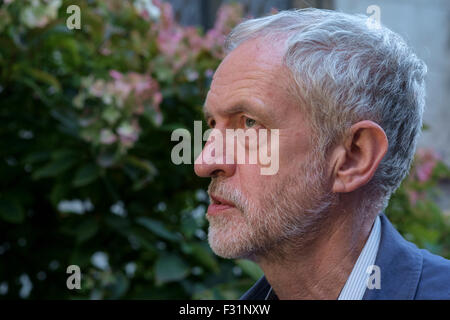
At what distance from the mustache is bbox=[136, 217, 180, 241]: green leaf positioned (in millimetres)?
1006

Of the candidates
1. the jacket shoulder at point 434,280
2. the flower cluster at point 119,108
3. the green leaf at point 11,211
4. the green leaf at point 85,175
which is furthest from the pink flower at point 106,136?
the jacket shoulder at point 434,280

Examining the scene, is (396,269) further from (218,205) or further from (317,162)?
(218,205)

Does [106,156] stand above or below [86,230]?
above

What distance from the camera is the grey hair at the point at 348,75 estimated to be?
123 centimetres

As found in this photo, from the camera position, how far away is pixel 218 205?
1.30 meters

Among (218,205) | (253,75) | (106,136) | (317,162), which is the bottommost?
(106,136)

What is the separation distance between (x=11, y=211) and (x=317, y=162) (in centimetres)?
148

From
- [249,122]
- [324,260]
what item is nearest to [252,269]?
[324,260]

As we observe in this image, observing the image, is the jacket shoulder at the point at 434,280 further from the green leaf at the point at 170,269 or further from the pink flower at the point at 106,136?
the pink flower at the point at 106,136

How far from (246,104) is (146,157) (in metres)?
1.23

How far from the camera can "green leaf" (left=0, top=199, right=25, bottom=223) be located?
2272 millimetres

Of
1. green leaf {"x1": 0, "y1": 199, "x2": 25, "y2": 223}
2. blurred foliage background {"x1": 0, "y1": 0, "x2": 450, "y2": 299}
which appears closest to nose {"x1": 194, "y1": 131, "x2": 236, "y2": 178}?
blurred foliage background {"x1": 0, "y1": 0, "x2": 450, "y2": 299}

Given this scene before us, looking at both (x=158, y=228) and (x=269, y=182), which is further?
(x=158, y=228)
